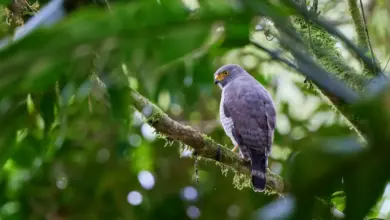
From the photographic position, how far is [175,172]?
316 cm

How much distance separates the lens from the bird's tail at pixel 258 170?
7.06ft

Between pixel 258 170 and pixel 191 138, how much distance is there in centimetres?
36

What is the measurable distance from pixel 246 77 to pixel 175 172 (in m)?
0.67

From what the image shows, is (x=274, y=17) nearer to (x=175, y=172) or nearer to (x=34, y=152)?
(x=34, y=152)

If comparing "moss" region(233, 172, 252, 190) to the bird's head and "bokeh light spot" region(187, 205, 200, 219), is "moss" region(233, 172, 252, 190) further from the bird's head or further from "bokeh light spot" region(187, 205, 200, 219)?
the bird's head

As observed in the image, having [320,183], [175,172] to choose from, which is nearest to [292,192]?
[320,183]

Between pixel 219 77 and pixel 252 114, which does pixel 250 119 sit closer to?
pixel 252 114

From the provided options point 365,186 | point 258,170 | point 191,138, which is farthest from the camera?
point 258,170

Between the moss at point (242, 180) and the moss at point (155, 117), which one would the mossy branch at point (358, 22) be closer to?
the moss at point (155, 117)

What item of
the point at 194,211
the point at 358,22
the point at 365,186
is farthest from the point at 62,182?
the point at 365,186

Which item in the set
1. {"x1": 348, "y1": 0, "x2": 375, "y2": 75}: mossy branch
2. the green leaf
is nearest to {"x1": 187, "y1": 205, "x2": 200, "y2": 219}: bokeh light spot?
{"x1": 348, "y1": 0, "x2": 375, "y2": 75}: mossy branch

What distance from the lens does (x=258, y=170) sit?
225cm

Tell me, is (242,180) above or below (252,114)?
below

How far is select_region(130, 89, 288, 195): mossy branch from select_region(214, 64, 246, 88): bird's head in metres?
0.62
